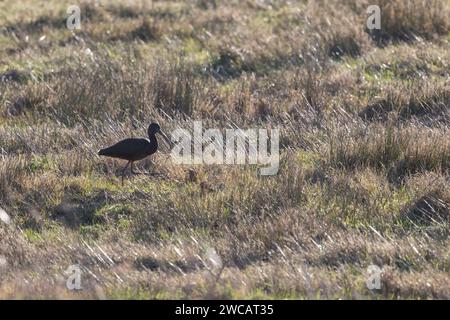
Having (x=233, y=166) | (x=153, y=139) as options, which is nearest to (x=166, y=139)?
(x=153, y=139)

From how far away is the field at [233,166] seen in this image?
24.1 ft

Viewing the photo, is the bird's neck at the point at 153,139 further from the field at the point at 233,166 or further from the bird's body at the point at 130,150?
the field at the point at 233,166

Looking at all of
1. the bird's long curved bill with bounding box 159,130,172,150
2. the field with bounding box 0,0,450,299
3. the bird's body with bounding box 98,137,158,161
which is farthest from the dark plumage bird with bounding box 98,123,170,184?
the bird's long curved bill with bounding box 159,130,172,150

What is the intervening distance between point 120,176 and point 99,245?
160 cm

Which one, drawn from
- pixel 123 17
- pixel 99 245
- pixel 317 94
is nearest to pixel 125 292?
pixel 99 245

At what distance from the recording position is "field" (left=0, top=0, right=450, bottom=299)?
7355 mm

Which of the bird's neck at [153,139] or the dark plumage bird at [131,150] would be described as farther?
the bird's neck at [153,139]

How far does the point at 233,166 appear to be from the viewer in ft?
31.1

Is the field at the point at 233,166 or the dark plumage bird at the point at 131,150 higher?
the dark plumage bird at the point at 131,150

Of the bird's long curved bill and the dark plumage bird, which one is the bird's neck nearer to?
the dark plumage bird

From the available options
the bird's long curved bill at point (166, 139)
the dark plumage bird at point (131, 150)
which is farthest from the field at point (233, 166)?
the dark plumage bird at point (131, 150)

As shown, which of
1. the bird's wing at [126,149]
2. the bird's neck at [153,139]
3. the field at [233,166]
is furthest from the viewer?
the bird's neck at [153,139]

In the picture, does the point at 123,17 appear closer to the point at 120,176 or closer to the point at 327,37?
the point at 327,37

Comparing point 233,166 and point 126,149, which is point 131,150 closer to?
point 126,149
